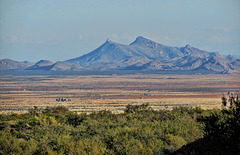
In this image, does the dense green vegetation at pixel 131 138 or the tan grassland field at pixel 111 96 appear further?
the tan grassland field at pixel 111 96

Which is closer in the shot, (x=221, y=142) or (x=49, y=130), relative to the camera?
(x=221, y=142)

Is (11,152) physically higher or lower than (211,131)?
lower

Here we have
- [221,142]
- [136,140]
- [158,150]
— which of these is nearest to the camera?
[221,142]

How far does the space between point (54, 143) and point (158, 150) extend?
17.8ft

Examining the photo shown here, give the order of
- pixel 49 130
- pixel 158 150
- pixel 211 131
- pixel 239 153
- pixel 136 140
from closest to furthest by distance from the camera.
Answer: pixel 239 153, pixel 211 131, pixel 158 150, pixel 136 140, pixel 49 130

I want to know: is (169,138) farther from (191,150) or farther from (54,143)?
(54,143)

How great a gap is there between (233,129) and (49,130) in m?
11.9

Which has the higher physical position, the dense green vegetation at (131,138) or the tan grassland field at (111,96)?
the dense green vegetation at (131,138)

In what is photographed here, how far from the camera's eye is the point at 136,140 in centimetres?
1788

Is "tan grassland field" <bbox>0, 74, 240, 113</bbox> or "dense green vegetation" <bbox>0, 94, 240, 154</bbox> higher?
"dense green vegetation" <bbox>0, 94, 240, 154</bbox>

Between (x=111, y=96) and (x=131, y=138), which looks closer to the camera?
(x=131, y=138)

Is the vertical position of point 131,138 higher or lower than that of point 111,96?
higher

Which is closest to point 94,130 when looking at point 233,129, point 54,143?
point 54,143

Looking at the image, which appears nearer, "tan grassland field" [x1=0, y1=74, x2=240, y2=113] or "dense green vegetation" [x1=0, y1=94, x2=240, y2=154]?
"dense green vegetation" [x1=0, y1=94, x2=240, y2=154]
